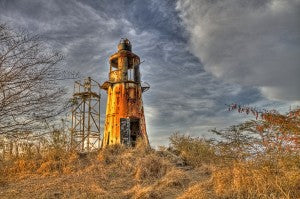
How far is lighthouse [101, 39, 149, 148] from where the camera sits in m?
18.2

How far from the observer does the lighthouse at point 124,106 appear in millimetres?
18172

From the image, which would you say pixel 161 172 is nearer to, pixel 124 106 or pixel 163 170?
pixel 163 170

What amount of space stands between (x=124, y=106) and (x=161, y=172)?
8.20m

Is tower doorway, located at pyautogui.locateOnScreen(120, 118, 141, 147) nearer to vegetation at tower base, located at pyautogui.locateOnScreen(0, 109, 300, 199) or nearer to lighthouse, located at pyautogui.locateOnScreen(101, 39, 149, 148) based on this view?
lighthouse, located at pyautogui.locateOnScreen(101, 39, 149, 148)

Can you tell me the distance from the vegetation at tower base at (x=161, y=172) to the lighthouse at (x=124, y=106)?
1972 millimetres

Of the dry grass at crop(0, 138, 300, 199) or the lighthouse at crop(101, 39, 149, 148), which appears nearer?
the dry grass at crop(0, 138, 300, 199)

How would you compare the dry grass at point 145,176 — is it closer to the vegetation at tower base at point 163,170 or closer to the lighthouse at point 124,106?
the vegetation at tower base at point 163,170

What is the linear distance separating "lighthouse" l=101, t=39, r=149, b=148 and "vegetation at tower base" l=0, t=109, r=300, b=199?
1972 millimetres

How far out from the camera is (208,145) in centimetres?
1490

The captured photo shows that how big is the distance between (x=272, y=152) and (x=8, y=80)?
6.22 m

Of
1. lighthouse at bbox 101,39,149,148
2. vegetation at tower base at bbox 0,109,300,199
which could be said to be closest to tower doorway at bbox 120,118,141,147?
lighthouse at bbox 101,39,149,148

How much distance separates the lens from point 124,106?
18.5 meters

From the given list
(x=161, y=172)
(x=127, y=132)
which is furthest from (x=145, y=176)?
(x=127, y=132)

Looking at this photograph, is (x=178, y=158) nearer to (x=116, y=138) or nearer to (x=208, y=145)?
(x=208, y=145)
